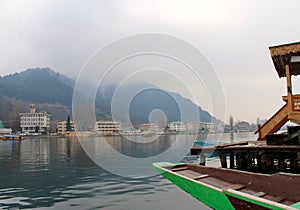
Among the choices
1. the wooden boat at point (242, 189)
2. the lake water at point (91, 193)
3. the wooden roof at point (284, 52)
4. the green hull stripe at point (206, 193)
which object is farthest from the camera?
the lake water at point (91, 193)

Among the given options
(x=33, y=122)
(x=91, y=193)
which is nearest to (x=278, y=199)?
(x=91, y=193)

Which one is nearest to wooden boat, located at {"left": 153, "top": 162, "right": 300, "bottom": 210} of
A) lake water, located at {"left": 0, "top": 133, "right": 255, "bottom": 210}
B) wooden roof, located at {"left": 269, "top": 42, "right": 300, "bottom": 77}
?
lake water, located at {"left": 0, "top": 133, "right": 255, "bottom": 210}

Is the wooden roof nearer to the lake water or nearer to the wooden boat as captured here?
the wooden boat

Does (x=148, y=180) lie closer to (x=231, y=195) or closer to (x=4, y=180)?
(x=4, y=180)

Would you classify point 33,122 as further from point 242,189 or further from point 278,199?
point 278,199

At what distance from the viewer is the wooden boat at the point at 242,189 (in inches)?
256

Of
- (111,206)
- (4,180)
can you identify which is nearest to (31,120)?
(4,180)

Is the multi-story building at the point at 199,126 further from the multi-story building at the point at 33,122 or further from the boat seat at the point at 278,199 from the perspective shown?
the multi-story building at the point at 33,122

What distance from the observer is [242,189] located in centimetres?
946

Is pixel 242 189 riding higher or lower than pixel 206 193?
lower

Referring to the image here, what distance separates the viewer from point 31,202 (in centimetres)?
1446

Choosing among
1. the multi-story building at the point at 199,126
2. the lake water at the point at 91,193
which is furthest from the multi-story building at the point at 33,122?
the lake water at the point at 91,193

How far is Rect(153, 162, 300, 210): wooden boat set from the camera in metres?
6.49

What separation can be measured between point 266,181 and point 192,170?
13.7 feet
